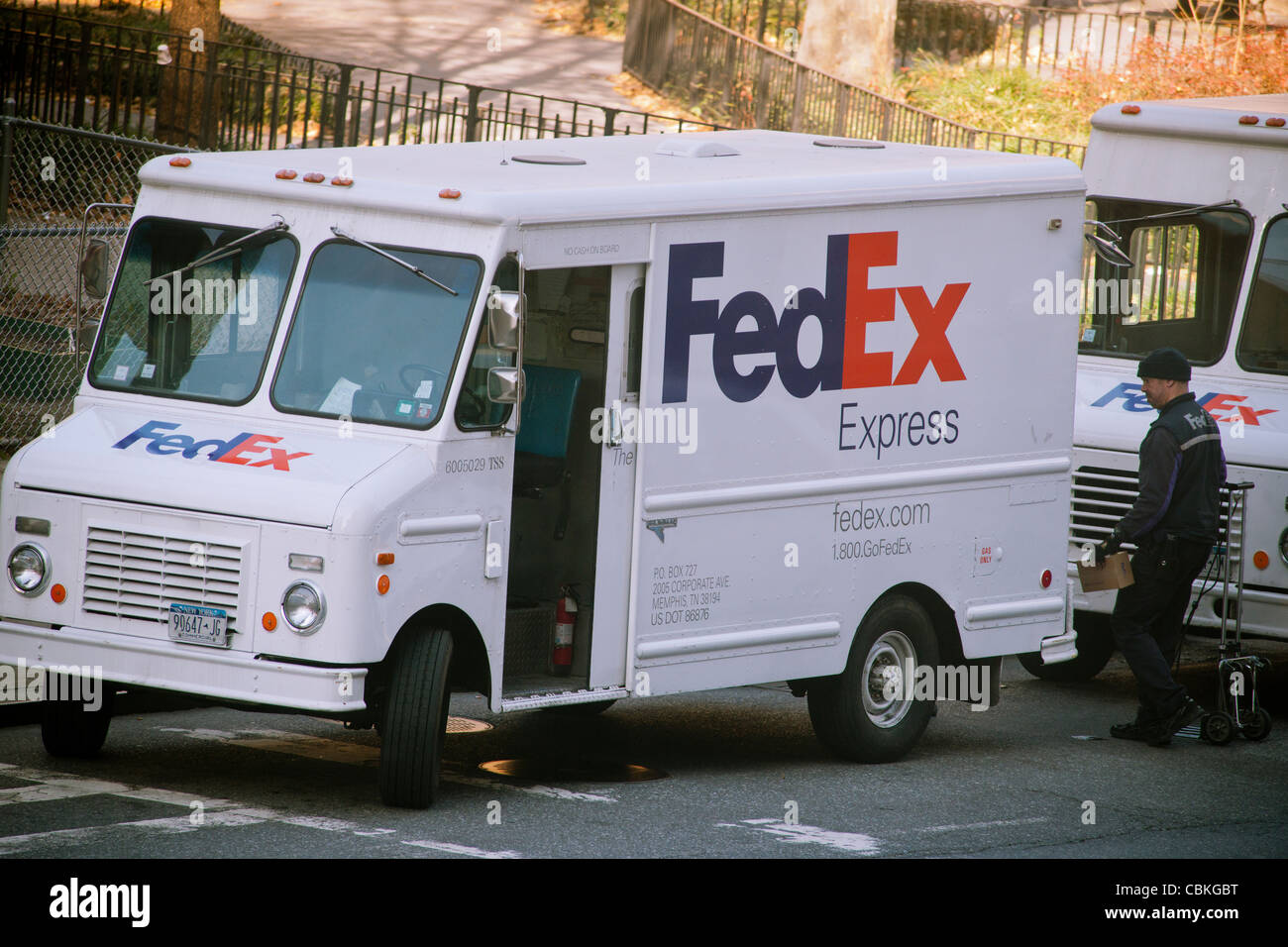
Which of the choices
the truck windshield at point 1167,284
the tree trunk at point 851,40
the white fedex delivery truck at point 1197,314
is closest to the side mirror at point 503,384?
the white fedex delivery truck at point 1197,314

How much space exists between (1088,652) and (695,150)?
Answer: 183 inches

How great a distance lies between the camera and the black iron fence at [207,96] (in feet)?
55.4

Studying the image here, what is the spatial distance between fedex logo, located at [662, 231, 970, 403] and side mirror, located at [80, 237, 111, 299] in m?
2.54

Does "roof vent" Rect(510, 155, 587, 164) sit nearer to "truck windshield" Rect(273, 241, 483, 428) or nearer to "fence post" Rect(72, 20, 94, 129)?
"truck windshield" Rect(273, 241, 483, 428)

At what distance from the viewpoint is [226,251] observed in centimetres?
841

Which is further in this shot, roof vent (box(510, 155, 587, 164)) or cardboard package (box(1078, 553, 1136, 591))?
cardboard package (box(1078, 553, 1136, 591))

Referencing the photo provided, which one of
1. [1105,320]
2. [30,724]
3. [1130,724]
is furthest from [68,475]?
[1105,320]

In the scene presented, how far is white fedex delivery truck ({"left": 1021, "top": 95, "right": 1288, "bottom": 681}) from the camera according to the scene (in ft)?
36.4

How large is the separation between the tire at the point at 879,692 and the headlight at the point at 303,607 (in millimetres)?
3028

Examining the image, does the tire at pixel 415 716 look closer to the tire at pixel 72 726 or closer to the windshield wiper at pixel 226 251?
the tire at pixel 72 726

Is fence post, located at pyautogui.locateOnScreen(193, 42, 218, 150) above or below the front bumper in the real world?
above

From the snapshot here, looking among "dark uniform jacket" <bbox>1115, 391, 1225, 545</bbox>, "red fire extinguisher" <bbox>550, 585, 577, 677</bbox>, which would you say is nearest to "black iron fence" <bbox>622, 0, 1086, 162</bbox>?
"dark uniform jacket" <bbox>1115, 391, 1225, 545</bbox>

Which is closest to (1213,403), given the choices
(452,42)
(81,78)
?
(81,78)

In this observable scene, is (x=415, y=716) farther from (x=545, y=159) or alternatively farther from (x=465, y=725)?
(x=545, y=159)
